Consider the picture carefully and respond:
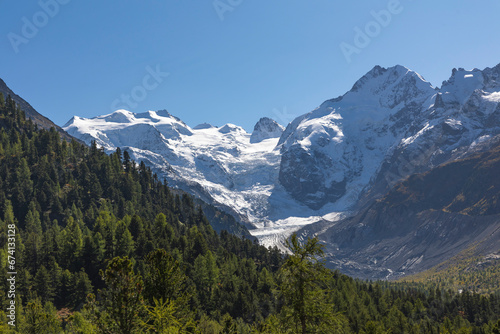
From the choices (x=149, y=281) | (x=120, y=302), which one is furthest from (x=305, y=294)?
(x=149, y=281)

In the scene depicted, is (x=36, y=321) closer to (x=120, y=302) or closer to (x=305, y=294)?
(x=120, y=302)

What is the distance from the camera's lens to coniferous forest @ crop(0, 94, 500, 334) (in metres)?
36.4

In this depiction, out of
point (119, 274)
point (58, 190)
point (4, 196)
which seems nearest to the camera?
point (119, 274)

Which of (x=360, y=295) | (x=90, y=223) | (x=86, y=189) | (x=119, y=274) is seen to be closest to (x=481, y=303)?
(x=360, y=295)

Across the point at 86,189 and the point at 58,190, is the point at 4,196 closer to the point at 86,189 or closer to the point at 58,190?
the point at 58,190

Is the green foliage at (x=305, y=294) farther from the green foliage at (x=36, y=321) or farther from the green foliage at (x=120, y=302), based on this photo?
the green foliage at (x=36, y=321)

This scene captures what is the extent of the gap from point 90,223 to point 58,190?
78.7 ft

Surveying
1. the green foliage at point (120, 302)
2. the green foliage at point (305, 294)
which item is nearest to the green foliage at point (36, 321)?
the green foliage at point (120, 302)

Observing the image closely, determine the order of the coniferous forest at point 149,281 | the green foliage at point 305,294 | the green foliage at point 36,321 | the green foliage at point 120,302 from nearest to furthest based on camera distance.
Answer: the green foliage at point 305,294, the coniferous forest at point 149,281, the green foliage at point 120,302, the green foliage at point 36,321

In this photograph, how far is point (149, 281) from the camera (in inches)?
1725

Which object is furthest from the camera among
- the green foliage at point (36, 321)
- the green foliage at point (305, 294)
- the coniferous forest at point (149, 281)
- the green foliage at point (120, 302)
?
the green foliage at point (36, 321)

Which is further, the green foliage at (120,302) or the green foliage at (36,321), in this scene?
the green foliage at (36,321)

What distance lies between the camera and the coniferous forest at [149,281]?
119ft

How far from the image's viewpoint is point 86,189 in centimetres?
19775
